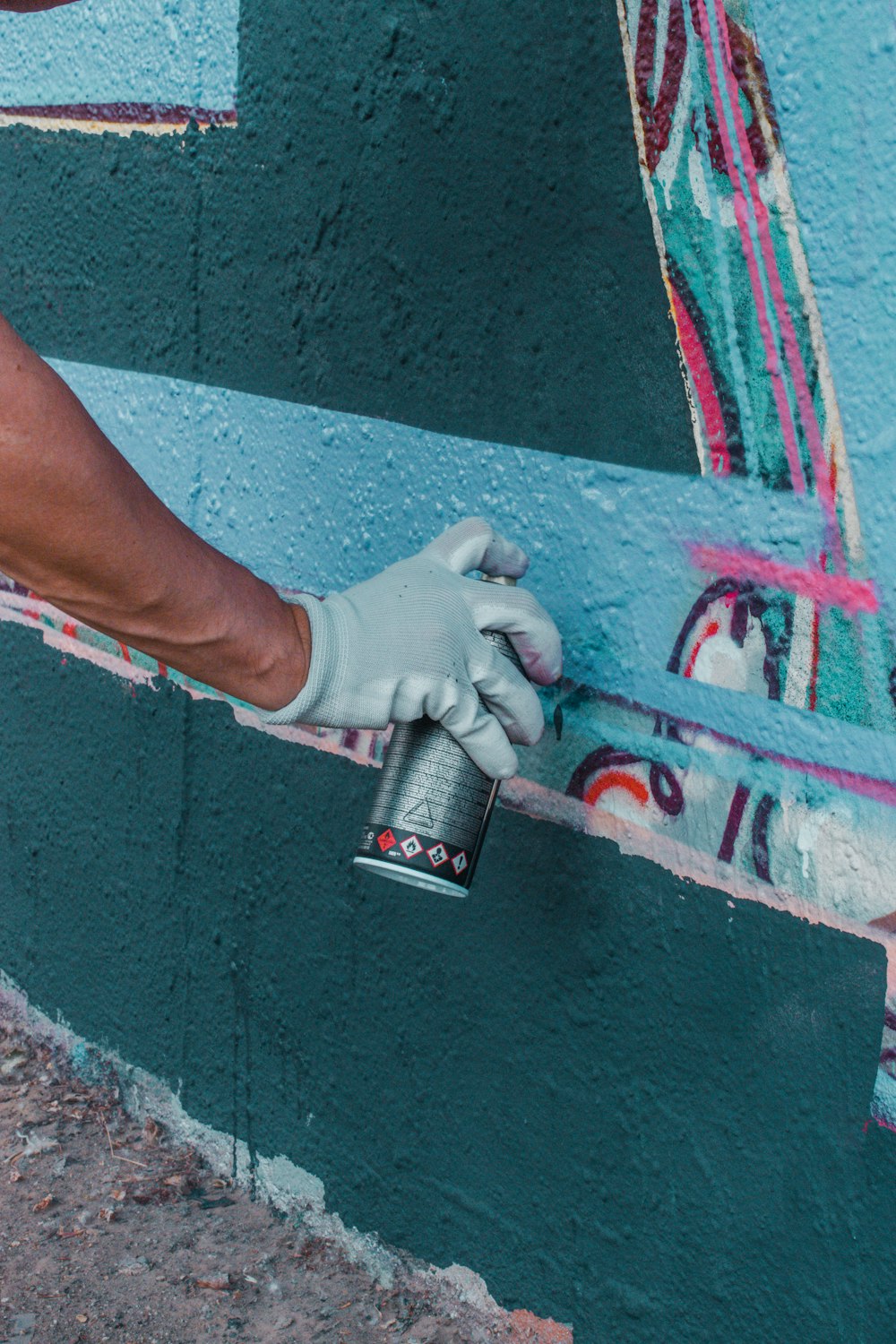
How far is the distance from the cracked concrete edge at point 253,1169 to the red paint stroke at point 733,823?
0.97 m

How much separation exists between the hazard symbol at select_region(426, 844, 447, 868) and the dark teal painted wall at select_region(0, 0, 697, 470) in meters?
0.65

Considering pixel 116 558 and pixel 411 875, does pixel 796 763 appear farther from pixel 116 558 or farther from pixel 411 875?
pixel 116 558

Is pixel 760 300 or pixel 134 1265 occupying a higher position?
pixel 760 300

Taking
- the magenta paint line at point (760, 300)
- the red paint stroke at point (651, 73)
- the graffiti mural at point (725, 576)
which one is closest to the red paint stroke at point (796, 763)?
the graffiti mural at point (725, 576)

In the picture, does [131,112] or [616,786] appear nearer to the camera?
[616,786]

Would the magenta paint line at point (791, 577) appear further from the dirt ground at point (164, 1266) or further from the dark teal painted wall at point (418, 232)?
the dirt ground at point (164, 1266)

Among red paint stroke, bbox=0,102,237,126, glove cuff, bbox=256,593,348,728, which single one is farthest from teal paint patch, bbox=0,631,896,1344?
red paint stroke, bbox=0,102,237,126

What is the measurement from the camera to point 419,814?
5.14ft

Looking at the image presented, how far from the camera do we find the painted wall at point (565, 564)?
1565 millimetres

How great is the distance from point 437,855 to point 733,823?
0.44 m

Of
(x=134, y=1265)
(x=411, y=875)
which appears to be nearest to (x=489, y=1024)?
(x=411, y=875)

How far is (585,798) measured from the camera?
1.91 m

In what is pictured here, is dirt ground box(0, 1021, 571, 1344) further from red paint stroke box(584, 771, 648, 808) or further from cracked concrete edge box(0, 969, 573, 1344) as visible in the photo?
red paint stroke box(584, 771, 648, 808)

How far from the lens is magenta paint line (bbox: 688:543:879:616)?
60.2 inches
